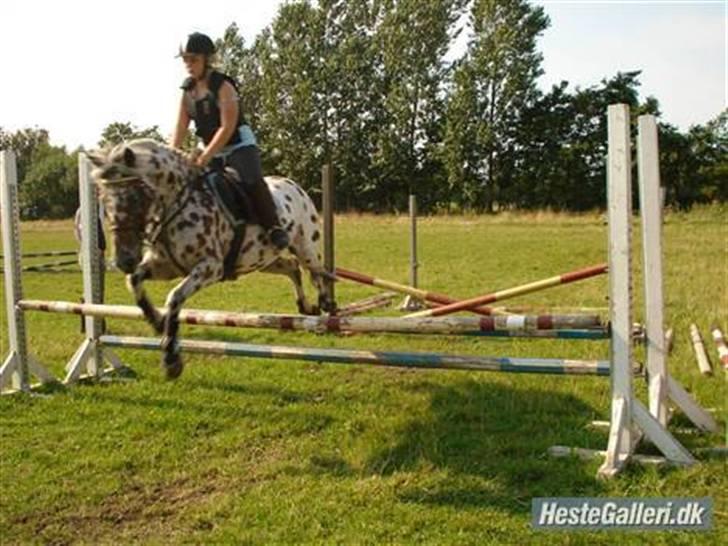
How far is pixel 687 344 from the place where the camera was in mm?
8203

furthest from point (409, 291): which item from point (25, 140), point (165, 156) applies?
point (25, 140)

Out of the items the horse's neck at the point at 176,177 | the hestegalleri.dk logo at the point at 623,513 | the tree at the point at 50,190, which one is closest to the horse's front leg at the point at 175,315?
the horse's neck at the point at 176,177

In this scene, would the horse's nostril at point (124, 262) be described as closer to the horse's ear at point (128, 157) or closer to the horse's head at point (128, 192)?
the horse's head at point (128, 192)

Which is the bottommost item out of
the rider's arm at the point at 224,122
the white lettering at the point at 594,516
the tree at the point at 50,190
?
the white lettering at the point at 594,516

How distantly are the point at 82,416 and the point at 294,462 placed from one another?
210 cm

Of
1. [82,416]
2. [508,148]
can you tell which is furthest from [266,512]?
[508,148]

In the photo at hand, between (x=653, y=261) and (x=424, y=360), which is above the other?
(x=653, y=261)

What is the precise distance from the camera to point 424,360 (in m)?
5.39

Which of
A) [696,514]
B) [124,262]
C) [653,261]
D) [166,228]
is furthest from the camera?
[166,228]

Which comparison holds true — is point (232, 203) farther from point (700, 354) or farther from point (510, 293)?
point (700, 354)

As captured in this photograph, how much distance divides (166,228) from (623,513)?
10.7 feet

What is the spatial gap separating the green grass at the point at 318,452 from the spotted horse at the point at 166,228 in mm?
843

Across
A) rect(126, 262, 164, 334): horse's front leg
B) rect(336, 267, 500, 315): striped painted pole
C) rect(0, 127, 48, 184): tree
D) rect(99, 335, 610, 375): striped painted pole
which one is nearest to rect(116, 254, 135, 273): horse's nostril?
rect(126, 262, 164, 334): horse's front leg

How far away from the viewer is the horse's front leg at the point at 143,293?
16.9 ft
